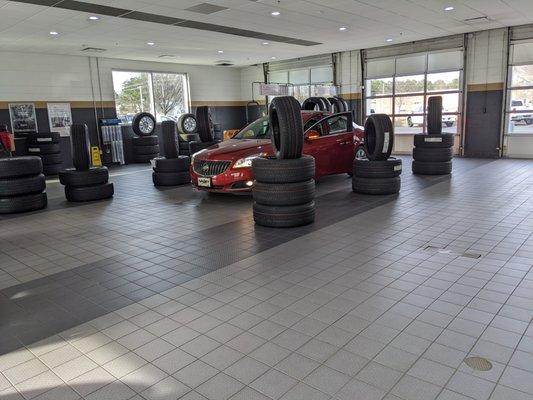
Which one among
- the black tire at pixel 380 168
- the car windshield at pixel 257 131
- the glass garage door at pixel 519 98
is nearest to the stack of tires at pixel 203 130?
the car windshield at pixel 257 131

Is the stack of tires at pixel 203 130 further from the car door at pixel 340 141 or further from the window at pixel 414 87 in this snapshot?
the window at pixel 414 87

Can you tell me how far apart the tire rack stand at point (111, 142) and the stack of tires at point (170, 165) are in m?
5.91

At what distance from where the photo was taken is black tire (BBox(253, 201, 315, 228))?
539 centimetres

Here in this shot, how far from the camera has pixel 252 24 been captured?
9.81 m

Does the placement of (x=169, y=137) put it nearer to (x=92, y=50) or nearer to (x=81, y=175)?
(x=81, y=175)

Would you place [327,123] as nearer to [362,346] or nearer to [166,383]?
[362,346]

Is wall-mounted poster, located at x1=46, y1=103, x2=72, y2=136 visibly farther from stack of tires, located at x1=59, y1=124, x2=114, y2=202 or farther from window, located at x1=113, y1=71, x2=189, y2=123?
stack of tires, located at x1=59, y1=124, x2=114, y2=202

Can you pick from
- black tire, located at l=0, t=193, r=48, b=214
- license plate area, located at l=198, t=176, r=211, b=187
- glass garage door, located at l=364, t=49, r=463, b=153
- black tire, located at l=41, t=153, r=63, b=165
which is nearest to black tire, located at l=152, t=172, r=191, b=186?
license plate area, located at l=198, t=176, r=211, b=187

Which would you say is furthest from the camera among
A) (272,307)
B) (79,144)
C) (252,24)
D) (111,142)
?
(111,142)

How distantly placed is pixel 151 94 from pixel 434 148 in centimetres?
1080

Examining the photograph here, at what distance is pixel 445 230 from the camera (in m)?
5.15

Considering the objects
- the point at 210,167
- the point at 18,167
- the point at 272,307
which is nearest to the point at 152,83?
the point at 18,167

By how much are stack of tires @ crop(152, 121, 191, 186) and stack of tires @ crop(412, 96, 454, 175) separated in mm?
5074

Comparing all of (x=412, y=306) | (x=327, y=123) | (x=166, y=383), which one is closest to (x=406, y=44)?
(x=327, y=123)
